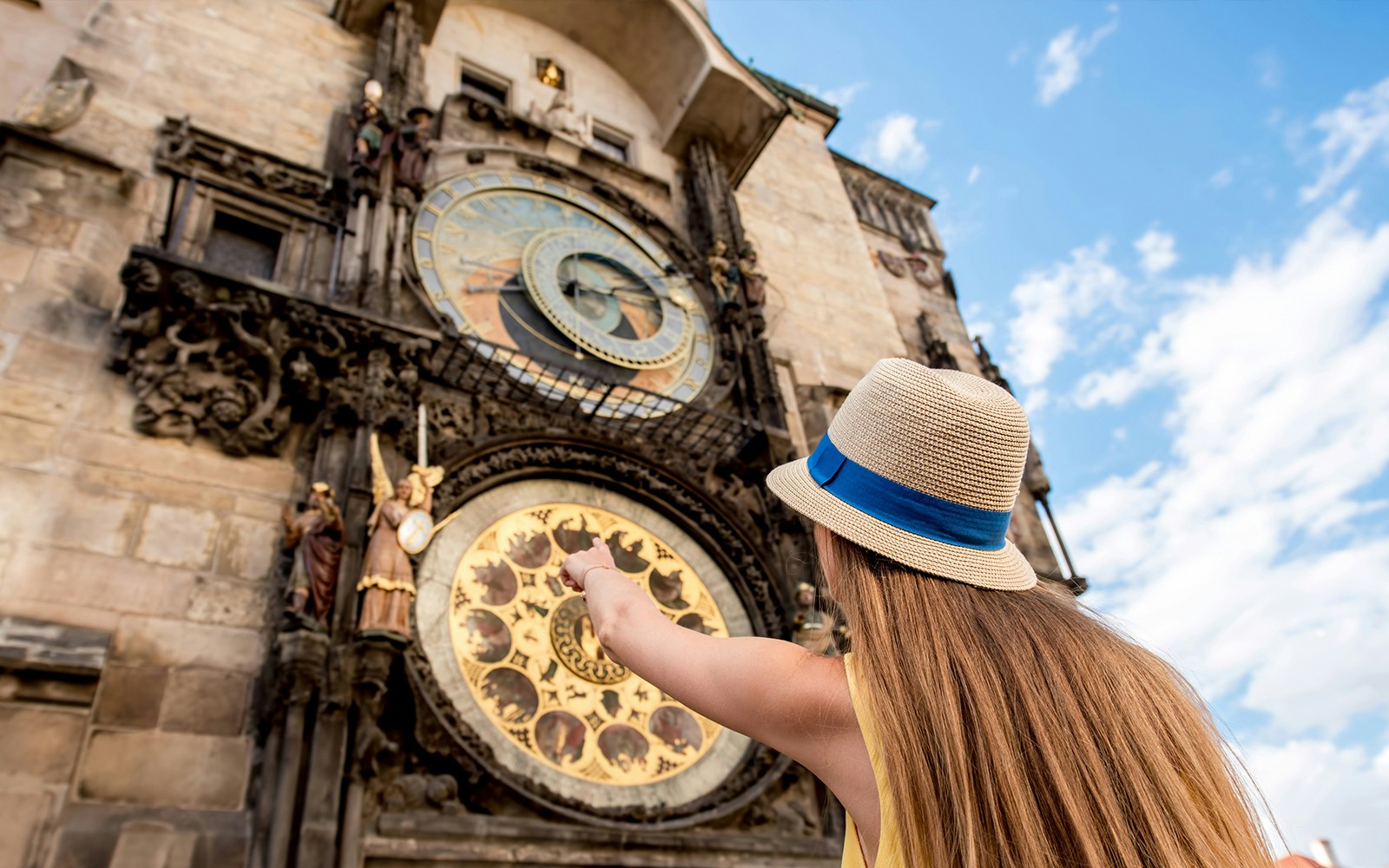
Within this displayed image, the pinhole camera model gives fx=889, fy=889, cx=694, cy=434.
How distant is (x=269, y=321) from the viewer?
18.4 ft

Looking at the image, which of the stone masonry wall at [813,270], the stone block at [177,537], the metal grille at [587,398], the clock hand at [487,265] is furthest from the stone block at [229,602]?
the stone masonry wall at [813,270]

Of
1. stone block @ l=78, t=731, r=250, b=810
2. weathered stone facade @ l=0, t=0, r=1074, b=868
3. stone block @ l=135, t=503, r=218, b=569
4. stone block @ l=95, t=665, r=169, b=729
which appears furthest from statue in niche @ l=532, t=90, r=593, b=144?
stone block @ l=78, t=731, r=250, b=810

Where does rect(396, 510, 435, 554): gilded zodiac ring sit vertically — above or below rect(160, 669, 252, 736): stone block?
above

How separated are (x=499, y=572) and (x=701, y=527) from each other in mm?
1710

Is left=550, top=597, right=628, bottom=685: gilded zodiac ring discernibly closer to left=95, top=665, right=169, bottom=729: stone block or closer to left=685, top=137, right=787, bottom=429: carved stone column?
left=95, top=665, right=169, bottom=729: stone block

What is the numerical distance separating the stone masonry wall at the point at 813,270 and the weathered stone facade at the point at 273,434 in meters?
0.57

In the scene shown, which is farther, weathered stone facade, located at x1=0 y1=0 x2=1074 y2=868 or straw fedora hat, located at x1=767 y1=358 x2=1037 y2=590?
weathered stone facade, located at x1=0 y1=0 x2=1074 y2=868

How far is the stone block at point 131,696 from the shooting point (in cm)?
430

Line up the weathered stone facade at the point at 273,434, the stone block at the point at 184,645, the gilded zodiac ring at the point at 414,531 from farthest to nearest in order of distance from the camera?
1. the gilded zodiac ring at the point at 414,531
2. the stone block at the point at 184,645
3. the weathered stone facade at the point at 273,434

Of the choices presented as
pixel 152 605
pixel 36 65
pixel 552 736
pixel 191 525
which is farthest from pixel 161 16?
pixel 552 736

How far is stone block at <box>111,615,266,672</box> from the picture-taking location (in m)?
4.53

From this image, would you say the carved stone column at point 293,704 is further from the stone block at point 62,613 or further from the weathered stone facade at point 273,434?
the stone block at point 62,613

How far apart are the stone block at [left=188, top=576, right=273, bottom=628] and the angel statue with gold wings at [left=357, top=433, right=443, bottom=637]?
0.63 metres

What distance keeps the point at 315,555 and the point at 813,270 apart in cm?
810
